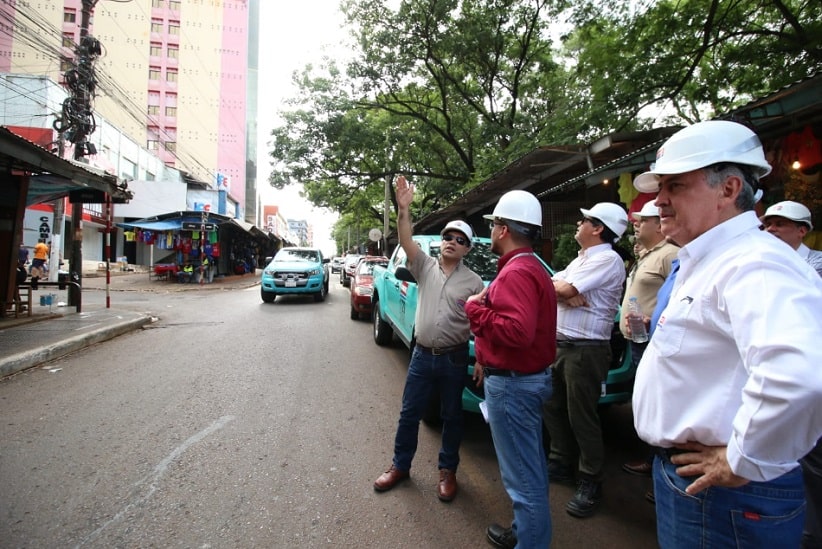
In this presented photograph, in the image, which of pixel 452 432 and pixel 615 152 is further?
pixel 615 152

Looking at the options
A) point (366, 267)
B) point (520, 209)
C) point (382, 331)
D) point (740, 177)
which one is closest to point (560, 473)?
point (520, 209)

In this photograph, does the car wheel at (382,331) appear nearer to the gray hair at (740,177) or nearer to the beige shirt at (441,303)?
the beige shirt at (441,303)

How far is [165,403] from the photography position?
433 cm

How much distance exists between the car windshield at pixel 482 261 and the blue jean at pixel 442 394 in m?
1.78

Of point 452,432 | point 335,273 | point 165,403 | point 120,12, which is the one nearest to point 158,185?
point 335,273

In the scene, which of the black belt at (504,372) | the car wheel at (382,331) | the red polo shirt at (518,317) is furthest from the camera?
the car wheel at (382,331)

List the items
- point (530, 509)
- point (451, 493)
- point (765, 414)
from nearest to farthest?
1. point (765, 414)
2. point (530, 509)
3. point (451, 493)

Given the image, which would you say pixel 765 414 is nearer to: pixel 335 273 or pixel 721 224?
pixel 721 224

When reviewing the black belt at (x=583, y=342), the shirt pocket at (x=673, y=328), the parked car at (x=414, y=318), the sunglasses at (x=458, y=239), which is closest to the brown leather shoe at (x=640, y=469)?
the parked car at (x=414, y=318)

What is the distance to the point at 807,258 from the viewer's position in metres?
2.99

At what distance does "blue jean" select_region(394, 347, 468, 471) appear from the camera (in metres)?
2.81

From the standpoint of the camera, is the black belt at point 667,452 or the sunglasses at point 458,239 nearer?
the black belt at point 667,452

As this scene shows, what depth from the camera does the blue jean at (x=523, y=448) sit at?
6.40ft

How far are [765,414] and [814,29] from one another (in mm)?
9043
